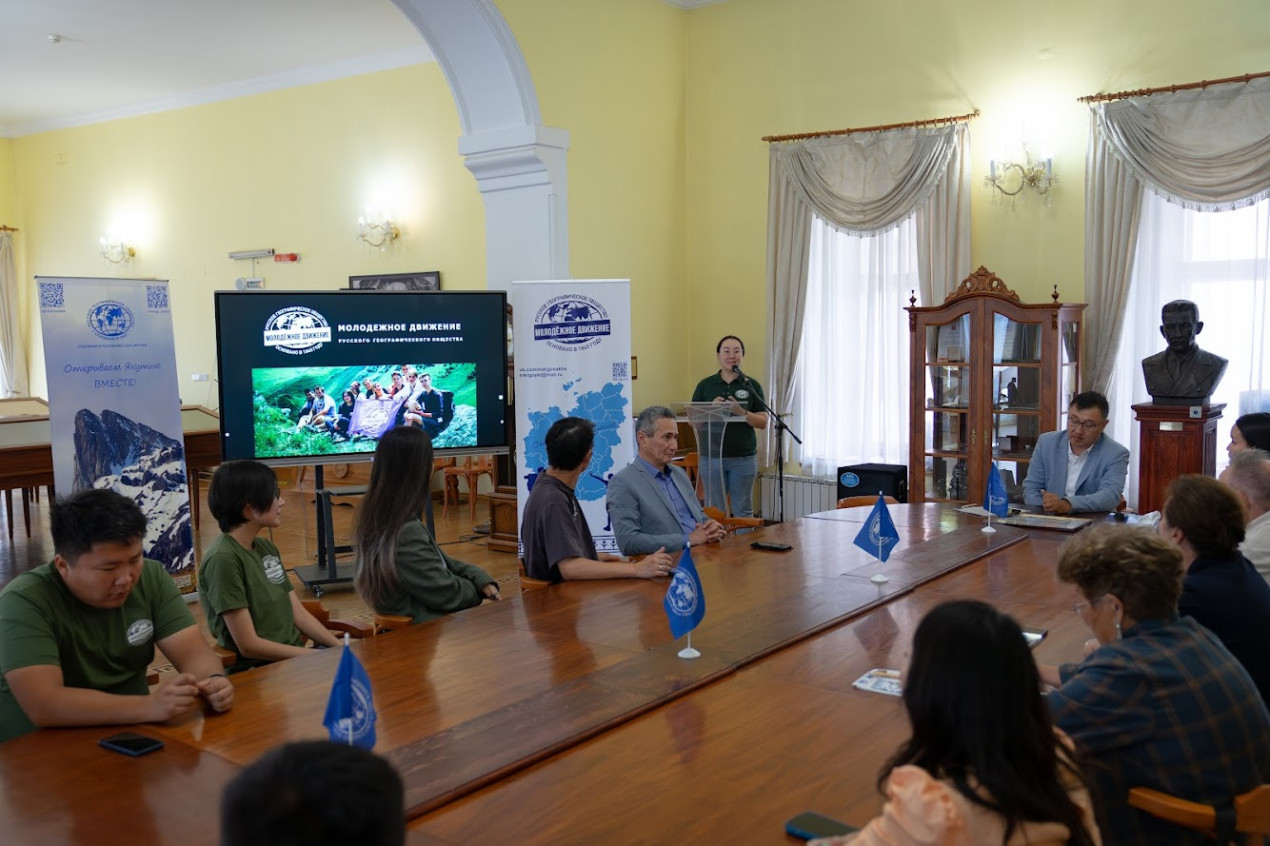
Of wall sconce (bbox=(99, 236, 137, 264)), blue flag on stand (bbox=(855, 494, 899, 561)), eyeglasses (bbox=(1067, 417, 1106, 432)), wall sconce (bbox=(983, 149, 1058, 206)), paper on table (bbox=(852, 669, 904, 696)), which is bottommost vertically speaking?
paper on table (bbox=(852, 669, 904, 696))

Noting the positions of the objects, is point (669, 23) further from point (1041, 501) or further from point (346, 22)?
point (1041, 501)

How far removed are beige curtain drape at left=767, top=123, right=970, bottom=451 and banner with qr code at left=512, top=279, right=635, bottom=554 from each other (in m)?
1.93

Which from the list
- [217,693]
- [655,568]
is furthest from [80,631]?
[655,568]

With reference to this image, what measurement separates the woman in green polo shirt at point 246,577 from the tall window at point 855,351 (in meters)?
5.12

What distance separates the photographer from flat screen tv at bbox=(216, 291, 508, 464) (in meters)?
6.02

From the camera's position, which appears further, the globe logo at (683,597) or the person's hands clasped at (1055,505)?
the person's hands clasped at (1055,505)

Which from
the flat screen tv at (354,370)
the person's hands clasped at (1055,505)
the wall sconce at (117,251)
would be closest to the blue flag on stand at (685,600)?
the person's hands clasped at (1055,505)

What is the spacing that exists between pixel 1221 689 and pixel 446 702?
1.58 m

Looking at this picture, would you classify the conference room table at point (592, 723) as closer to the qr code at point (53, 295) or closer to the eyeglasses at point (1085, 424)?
the eyeglasses at point (1085, 424)

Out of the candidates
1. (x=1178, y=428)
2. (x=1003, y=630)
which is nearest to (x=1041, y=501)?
(x=1178, y=428)

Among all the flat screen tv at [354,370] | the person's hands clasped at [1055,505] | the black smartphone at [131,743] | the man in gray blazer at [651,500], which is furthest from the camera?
the flat screen tv at [354,370]

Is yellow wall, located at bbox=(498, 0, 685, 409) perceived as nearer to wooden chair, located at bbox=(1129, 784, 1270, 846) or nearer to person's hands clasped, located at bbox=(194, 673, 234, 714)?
person's hands clasped, located at bbox=(194, 673, 234, 714)

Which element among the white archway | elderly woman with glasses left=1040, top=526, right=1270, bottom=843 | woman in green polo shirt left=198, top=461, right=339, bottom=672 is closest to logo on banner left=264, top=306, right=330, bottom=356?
the white archway

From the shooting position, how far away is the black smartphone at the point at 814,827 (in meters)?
1.76
